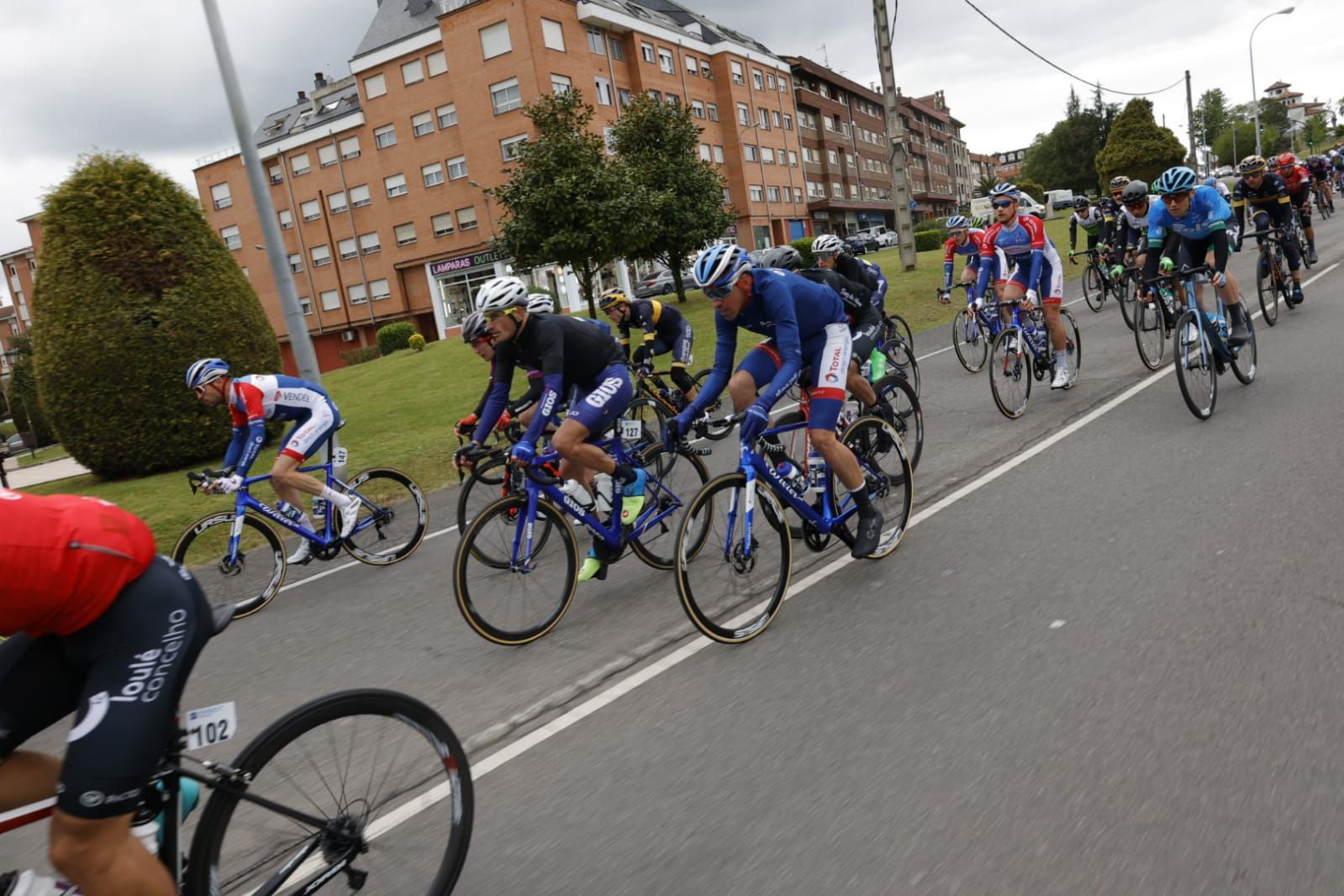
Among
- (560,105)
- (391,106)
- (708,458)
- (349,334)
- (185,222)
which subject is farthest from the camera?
(349,334)

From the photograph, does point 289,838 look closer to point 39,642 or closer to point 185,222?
point 39,642

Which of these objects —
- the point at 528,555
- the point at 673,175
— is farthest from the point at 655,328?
the point at 673,175

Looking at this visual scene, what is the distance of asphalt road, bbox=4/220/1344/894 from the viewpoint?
9.23ft

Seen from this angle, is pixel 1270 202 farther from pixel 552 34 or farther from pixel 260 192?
pixel 552 34

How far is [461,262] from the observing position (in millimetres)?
47969

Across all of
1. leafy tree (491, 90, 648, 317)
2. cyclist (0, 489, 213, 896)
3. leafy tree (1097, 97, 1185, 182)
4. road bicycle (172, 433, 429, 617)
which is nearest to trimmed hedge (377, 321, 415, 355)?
leafy tree (491, 90, 648, 317)

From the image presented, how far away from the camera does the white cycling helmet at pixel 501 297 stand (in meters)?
6.02

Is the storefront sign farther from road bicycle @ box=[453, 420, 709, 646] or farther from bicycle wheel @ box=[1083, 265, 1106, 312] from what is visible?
road bicycle @ box=[453, 420, 709, 646]

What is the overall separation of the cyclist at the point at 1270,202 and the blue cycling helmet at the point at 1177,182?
4.22 m

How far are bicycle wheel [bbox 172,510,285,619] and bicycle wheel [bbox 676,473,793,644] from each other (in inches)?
153

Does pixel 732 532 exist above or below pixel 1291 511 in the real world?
above

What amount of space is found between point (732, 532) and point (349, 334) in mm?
52068

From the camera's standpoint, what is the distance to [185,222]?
46.6 ft

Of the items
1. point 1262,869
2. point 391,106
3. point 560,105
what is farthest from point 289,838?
point 391,106
